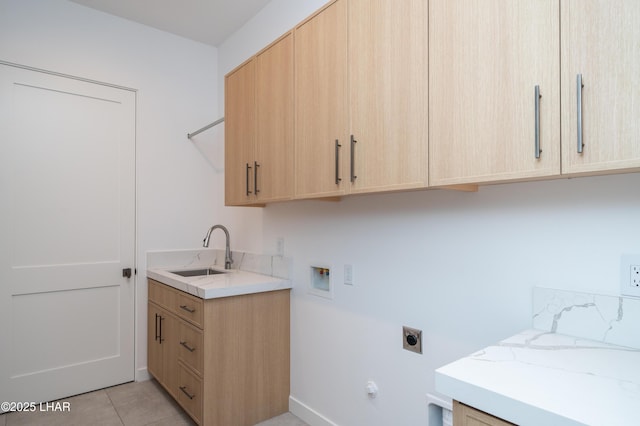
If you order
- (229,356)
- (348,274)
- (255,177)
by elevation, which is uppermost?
(255,177)

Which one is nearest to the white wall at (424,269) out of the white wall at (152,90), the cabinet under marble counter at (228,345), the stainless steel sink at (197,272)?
the cabinet under marble counter at (228,345)

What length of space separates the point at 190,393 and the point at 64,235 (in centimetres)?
150

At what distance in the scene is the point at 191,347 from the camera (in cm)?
227

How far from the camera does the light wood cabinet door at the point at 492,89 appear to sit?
41.3 inches

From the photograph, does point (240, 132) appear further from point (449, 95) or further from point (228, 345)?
point (449, 95)

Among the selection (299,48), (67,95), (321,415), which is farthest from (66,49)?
(321,415)

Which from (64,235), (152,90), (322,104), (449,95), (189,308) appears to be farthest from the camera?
(152,90)

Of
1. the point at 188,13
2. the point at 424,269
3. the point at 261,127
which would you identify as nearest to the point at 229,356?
the point at 424,269

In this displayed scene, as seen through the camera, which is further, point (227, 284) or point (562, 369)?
point (227, 284)

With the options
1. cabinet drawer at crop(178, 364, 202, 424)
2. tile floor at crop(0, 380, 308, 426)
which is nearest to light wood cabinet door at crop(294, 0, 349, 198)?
cabinet drawer at crop(178, 364, 202, 424)

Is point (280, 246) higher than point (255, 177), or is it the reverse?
point (255, 177)

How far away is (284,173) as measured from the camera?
205cm

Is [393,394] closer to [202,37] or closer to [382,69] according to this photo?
[382,69]

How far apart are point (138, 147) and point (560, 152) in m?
2.96
